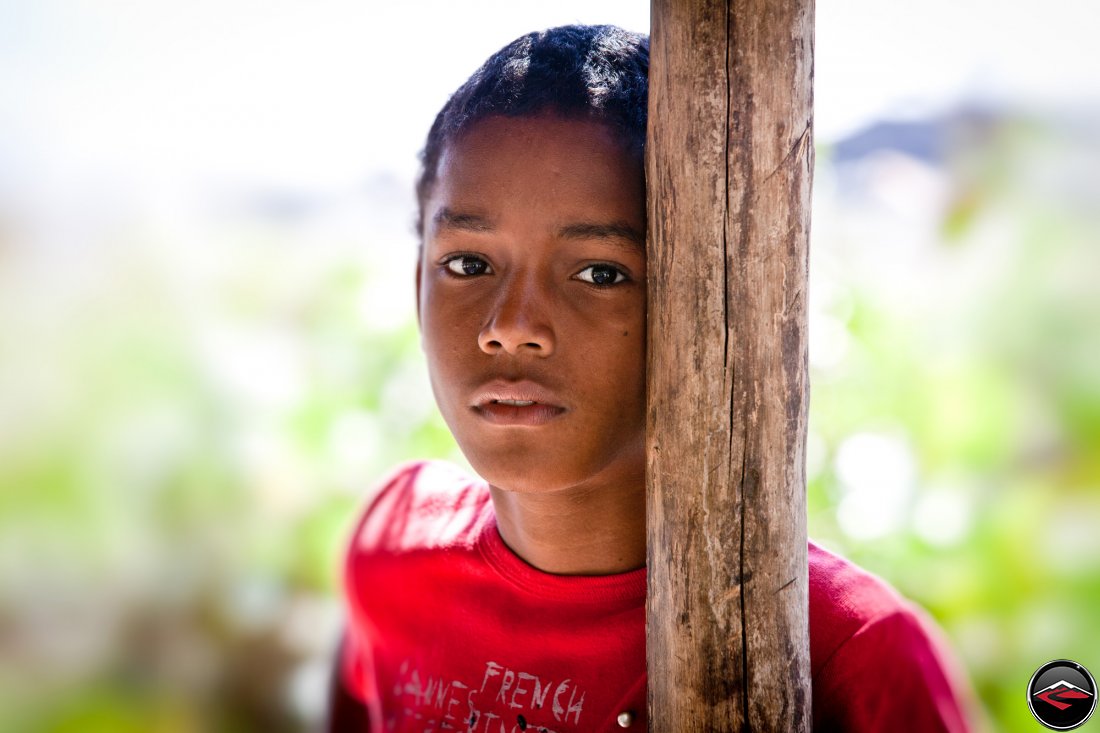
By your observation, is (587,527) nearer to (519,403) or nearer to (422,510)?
(519,403)

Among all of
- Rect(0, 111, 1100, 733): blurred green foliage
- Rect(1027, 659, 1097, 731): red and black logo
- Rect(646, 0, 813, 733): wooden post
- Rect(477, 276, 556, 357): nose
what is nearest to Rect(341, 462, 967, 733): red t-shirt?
Rect(646, 0, 813, 733): wooden post

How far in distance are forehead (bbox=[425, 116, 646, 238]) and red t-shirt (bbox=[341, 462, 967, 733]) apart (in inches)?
22.6

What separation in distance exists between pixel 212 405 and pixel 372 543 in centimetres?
143

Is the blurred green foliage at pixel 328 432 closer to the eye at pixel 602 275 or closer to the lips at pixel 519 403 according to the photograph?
the lips at pixel 519 403

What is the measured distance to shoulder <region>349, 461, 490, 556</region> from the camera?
1.93 meters

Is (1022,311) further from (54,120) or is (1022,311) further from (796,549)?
(54,120)

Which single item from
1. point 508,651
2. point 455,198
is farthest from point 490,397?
point 508,651

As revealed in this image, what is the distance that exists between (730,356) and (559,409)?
0.28 m

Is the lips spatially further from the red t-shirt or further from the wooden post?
the red t-shirt

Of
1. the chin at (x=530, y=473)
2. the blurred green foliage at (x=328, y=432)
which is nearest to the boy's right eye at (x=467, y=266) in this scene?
the chin at (x=530, y=473)

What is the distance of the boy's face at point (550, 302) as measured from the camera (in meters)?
1.41

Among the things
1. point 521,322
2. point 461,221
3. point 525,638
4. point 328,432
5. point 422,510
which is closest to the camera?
point 521,322

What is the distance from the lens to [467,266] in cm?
153

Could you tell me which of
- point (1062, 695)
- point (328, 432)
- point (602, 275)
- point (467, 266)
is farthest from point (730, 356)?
point (328, 432)
